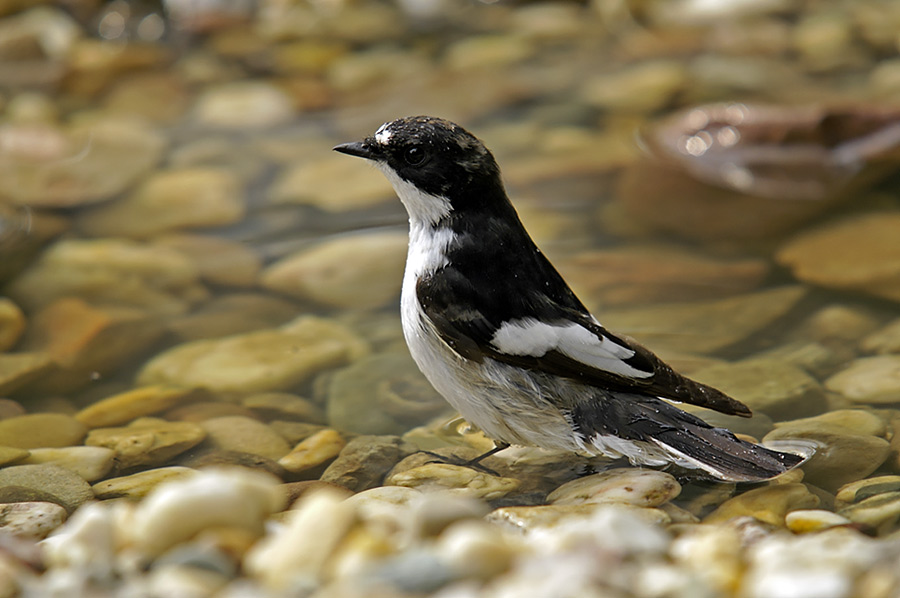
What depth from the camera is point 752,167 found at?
681 cm

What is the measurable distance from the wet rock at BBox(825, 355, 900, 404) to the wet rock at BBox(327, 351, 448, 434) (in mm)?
1836

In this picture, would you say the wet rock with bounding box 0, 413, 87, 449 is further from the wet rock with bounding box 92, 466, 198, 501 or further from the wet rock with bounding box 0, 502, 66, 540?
the wet rock with bounding box 0, 502, 66, 540

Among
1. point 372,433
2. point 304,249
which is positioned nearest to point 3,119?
point 304,249

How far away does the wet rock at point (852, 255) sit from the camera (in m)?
5.42

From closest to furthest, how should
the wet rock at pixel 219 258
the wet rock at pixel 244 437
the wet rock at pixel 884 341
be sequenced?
the wet rock at pixel 244 437 → the wet rock at pixel 884 341 → the wet rock at pixel 219 258

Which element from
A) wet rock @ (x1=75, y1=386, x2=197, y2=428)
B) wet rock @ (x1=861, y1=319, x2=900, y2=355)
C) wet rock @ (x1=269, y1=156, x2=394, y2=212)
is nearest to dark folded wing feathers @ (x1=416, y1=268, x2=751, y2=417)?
wet rock @ (x1=861, y1=319, x2=900, y2=355)

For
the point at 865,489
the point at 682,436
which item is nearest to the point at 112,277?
the point at 682,436

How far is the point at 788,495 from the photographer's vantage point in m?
3.68

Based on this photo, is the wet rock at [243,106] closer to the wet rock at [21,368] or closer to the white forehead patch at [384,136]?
the wet rock at [21,368]

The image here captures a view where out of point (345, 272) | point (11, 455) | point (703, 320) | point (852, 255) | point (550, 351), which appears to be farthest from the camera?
point (345, 272)

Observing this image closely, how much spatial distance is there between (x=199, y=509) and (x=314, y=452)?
1.46 m

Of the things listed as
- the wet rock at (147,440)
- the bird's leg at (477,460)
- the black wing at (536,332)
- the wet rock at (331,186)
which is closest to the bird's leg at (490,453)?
the bird's leg at (477,460)

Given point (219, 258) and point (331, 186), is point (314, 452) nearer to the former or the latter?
point (219, 258)

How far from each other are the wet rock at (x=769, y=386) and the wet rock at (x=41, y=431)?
2852 mm
